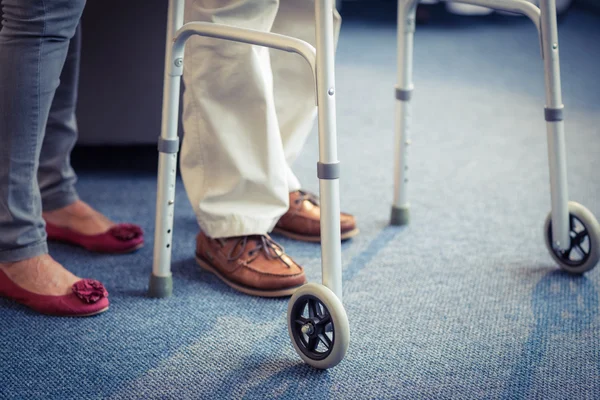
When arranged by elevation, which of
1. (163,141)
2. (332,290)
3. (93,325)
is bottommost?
(93,325)

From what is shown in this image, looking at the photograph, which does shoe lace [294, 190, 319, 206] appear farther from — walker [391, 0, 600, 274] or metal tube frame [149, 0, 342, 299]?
metal tube frame [149, 0, 342, 299]

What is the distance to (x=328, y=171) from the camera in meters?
0.85

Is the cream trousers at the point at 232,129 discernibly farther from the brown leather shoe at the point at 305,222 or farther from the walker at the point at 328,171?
the brown leather shoe at the point at 305,222

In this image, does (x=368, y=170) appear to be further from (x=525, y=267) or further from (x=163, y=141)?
(x=163, y=141)

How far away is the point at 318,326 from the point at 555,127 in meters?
0.50

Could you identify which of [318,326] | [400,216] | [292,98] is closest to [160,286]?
[318,326]

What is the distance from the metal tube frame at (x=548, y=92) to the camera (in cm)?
104

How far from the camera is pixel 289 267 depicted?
1136 mm

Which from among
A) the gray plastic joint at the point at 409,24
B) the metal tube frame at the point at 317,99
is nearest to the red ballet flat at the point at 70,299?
the metal tube frame at the point at 317,99

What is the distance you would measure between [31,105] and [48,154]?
30 cm

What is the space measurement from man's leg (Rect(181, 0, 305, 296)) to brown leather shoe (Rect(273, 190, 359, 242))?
17 cm

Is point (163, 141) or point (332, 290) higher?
point (163, 141)

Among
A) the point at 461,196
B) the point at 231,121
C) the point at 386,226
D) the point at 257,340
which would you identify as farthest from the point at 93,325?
the point at 461,196

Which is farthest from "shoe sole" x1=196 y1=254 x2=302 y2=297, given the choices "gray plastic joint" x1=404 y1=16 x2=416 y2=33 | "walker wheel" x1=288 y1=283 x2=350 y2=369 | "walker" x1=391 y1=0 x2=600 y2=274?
"gray plastic joint" x1=404 y1=16 x2=416 y2=33
